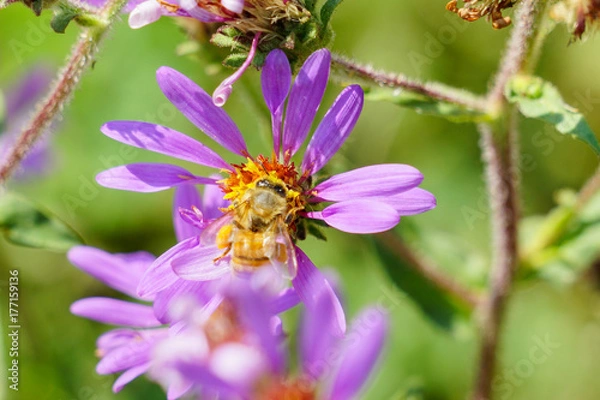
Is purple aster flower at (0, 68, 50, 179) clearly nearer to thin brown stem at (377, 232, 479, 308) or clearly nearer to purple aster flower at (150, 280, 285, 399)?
thin brown stem at (377, 232, 479, 308)

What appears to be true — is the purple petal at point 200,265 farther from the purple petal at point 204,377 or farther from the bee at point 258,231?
the purple petal at point 204,377

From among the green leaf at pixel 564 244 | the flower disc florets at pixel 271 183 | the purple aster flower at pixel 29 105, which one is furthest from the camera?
the purple aster flower at pixel 29 105

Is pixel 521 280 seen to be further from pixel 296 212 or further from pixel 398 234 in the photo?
pixel 296 212

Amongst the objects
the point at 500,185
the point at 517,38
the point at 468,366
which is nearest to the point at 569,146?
the point at 468,366

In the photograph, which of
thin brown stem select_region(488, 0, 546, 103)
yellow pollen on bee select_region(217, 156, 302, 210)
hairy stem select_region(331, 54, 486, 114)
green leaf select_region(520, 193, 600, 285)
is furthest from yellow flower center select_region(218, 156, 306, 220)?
green leaf select_region(520, 193, 600, 285)

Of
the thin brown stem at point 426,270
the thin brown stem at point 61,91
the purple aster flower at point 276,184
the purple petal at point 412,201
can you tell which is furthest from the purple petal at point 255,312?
the thin brown stem at point 426,270

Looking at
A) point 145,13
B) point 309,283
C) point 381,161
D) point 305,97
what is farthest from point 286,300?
point 381,161

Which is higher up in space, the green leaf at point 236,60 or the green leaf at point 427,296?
the green leaf at point 236,60
